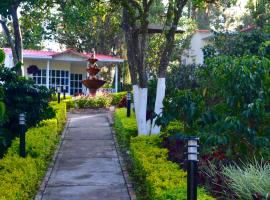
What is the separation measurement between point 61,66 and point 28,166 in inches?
918

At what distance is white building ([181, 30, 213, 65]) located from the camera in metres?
32.4

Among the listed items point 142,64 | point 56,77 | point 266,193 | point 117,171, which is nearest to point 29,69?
point 56,77

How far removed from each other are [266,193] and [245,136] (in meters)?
1.60

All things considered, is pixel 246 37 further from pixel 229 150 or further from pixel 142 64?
pixel 229 150

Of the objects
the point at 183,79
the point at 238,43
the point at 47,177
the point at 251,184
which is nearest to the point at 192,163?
the point at 251,184

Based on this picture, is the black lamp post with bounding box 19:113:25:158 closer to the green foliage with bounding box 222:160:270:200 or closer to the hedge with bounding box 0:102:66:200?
the hedge with bounding box 0:102:66:200

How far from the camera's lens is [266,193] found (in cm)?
579

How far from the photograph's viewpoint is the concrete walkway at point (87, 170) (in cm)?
799

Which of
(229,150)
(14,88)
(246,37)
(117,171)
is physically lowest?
(117,171)

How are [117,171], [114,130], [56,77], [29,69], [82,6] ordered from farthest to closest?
[56,77] → [29,69] → [114,130] → [82,6] → [117,171]

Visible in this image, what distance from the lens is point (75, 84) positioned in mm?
31938

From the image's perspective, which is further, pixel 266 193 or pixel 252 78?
pixel 252 78

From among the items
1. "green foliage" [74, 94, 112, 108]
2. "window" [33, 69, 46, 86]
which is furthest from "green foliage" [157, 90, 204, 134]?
"window" [33, 69, 46, 86]

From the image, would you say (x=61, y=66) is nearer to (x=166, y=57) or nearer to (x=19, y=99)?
(x=166, y=57)
